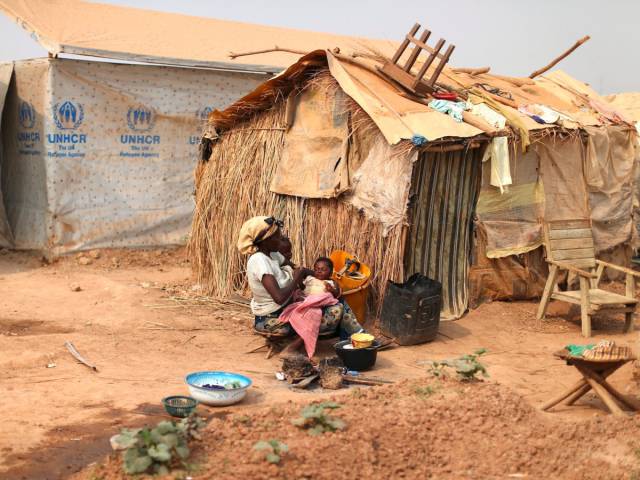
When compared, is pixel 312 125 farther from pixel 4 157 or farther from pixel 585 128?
pixel 4 157

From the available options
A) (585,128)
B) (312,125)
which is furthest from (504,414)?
(585,128)

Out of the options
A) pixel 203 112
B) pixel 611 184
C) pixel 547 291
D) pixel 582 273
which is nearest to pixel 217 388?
pixel 582 273

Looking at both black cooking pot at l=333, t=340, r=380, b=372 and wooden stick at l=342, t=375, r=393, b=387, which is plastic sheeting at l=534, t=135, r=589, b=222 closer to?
black cooking pot at l=333, t=340, r=380, b=372

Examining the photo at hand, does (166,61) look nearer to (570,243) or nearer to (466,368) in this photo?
(570,243)

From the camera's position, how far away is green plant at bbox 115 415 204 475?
3686 millimetres

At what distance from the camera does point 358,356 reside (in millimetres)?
6047

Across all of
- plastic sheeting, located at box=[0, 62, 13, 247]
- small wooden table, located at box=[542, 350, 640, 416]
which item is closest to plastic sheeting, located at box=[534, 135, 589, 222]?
small wooden table, located at box=[542, 350, 640, 416]

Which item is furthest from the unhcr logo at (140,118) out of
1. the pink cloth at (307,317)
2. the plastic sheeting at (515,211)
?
the pink cloth at (307,317)

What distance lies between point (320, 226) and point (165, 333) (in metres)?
1.89

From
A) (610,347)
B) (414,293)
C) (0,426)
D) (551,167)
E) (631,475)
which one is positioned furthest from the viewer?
(551,167)

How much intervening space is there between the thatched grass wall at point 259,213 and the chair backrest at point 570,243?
2.11 metres

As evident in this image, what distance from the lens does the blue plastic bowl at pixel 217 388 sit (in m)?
5.09

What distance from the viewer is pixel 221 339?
704 centimetres

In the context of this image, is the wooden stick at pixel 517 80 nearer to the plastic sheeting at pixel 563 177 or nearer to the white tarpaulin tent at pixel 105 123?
the plastic sheeting at pixel 563 177
